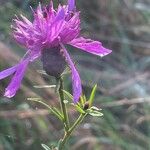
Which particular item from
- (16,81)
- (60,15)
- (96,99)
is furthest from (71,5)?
(96,99)

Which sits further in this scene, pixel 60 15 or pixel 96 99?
pixel 96 99

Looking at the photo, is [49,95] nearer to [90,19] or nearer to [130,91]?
[130,91]

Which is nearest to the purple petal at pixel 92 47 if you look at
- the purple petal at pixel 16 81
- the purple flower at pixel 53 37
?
the purple flower at pixel 53 37

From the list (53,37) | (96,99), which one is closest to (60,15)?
(53,37)

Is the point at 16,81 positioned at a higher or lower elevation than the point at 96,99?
higher

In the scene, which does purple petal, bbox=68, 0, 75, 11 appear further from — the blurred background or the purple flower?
the blurred background

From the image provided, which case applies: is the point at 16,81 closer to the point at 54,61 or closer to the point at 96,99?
the point at 54,61
